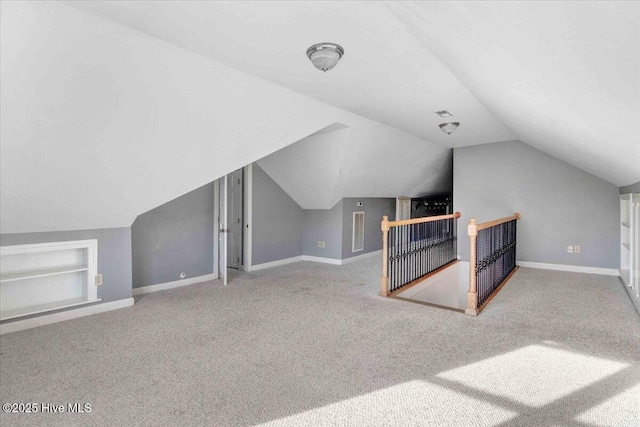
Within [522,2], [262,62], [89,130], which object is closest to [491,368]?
[522,2]

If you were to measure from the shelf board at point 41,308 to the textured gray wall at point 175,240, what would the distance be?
738mm

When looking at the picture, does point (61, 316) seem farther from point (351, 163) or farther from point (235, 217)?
point (351, 163)

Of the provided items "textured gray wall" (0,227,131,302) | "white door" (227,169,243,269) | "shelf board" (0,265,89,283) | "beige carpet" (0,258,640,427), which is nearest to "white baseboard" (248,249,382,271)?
"white door" (227,169,243,269)

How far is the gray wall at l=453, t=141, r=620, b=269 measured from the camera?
17.3 feet

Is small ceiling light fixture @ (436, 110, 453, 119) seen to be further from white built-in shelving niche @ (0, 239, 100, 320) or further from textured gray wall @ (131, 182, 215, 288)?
white built-in shelving niche @ (0, 239, 100, 320)

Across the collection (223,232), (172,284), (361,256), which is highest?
(223,232)

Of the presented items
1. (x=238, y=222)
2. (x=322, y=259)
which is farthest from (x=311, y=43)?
(x=322, y=259)

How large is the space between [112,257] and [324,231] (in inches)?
145

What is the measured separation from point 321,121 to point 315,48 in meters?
1.66

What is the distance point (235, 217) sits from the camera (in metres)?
5.86

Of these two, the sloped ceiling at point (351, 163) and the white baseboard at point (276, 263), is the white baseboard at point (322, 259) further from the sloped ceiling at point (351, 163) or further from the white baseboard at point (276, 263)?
the sloped ceiling at point (351, 163)

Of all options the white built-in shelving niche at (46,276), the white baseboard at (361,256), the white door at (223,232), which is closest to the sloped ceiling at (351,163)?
the white baseboard at (361,256)

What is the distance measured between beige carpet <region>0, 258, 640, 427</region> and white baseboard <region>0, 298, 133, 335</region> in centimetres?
13

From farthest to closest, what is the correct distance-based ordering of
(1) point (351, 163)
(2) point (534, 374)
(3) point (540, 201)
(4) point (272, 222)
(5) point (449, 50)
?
(4) point (272, 222)
(3) point (540, 201)
(1) point (351, 163)
(2) point (534, 374)
(5) point (449, 50)
